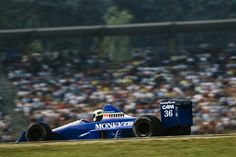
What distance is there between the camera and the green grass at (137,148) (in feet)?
30.1

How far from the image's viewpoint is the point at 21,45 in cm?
2975

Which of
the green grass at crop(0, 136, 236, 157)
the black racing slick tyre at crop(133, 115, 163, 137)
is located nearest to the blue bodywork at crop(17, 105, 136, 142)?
the black racing slick tyre at crop(133, 115, 163, 137)

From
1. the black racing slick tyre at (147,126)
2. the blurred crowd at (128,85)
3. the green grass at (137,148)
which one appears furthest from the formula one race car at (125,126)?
the blurred crowd at (128,85)

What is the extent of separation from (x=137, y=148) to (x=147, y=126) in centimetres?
253

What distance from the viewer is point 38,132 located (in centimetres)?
1347

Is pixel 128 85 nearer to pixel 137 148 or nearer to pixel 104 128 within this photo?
pixel 104 128

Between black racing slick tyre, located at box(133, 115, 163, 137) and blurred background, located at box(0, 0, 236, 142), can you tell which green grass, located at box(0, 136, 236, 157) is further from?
blurred background, located at box(0, 0, 236, 142)

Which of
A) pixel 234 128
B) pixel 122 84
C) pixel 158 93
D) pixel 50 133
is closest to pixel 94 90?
pixel 122 84

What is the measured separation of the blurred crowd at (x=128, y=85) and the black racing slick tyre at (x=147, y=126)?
6.51 meters

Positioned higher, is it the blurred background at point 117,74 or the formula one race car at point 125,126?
the blurred background at point 117,74

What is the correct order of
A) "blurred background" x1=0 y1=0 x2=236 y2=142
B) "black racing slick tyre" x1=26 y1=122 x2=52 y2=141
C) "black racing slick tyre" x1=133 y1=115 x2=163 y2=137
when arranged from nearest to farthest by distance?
"black racing slick tyre" x1=133 y1=115 x2=163 y2=137 < "black racing slick tyre" x1=26 y1=122 x2=52 y2=141 < "blurred background" x1=0 y1=0 x2=236 y2=142

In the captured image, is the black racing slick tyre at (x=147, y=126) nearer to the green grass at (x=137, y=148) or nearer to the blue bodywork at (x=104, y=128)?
the blue bodywork at (x=104, y=128)

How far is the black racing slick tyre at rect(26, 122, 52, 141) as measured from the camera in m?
13.4

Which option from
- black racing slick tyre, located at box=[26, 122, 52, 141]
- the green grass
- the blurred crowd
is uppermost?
the blurred crowd
